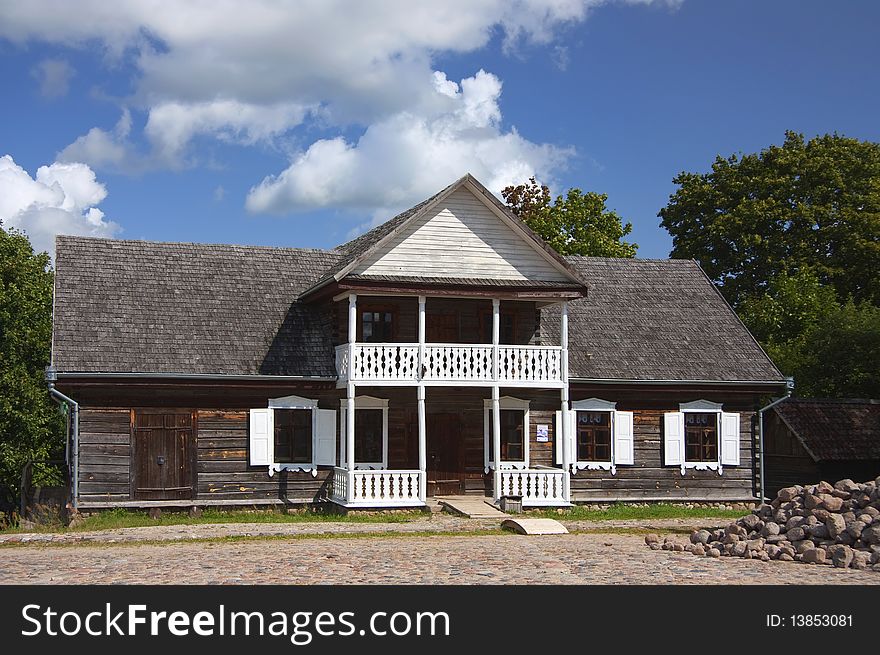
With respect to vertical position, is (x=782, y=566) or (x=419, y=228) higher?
(x=419, y=228)

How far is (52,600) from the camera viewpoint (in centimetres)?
1077

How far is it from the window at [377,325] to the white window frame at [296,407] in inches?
77.3

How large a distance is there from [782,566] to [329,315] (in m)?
13.1

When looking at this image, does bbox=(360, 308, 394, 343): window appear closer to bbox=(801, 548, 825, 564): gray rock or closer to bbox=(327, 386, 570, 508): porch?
bbox=(327, 386, 570, 508): porch

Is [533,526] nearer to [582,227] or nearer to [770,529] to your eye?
[770,529]

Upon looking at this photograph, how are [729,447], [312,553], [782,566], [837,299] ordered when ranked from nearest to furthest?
[782,566], [312,553], [729,447], [837,299]

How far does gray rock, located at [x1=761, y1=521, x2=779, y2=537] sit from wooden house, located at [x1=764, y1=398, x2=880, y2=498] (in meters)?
13.1

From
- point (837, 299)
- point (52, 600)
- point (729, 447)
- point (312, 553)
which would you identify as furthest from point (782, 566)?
point (837, 299)

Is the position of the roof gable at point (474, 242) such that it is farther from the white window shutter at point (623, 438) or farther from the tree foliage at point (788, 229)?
the tree foliage at point (788, 229)

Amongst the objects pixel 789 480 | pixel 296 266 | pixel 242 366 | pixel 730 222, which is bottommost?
pixel 789 480

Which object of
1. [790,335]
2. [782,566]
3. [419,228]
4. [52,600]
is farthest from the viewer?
[790,335]

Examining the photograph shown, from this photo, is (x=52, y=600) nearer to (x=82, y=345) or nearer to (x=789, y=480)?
(x=82, y=345)

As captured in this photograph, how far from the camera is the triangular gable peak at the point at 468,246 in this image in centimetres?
2462

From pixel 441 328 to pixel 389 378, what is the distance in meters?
2.60
